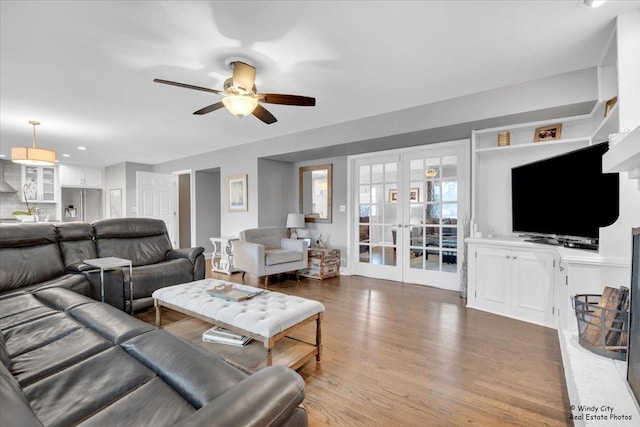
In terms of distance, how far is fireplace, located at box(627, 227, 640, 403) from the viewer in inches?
44.1

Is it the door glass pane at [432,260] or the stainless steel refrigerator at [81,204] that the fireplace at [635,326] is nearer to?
the door glass pane at [432,260]

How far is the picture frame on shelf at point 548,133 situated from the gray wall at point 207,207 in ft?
19.6

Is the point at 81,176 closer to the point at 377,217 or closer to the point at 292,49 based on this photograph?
the point at 377,217

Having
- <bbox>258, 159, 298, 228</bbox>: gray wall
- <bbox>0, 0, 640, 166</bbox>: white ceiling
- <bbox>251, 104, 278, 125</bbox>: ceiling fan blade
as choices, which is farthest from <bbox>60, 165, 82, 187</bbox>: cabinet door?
<bbox>251, 104, 278, 125</bbox>: ceiling fan blade

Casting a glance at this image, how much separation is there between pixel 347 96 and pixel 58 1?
7.74ft

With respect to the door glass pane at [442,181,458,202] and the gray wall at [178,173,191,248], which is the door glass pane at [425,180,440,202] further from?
the gray wall at [178,173,191,248]

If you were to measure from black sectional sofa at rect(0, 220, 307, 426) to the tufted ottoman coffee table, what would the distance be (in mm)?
522

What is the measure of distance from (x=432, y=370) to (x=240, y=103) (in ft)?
8.21

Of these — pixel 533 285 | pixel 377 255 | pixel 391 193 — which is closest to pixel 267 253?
pixel 377 255

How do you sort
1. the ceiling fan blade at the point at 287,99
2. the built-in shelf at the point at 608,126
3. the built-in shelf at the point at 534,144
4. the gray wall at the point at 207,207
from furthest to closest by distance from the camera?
the gray wall at the point at 207,207 < the built-in shelf at the point at 534,144 < the ceiling fan blade at the point at 287,99 < the built-in shelf at the point at 608,126

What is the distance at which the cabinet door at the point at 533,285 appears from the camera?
2.76m

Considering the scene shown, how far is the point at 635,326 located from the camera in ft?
3.77

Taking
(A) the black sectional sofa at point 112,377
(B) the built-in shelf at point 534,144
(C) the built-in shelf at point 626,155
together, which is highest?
(B) the built-in shelf at point 534,144

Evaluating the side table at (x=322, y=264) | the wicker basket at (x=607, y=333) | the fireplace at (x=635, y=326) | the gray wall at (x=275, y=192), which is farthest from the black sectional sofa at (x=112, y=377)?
the gray wall at (x=275, y=192)
